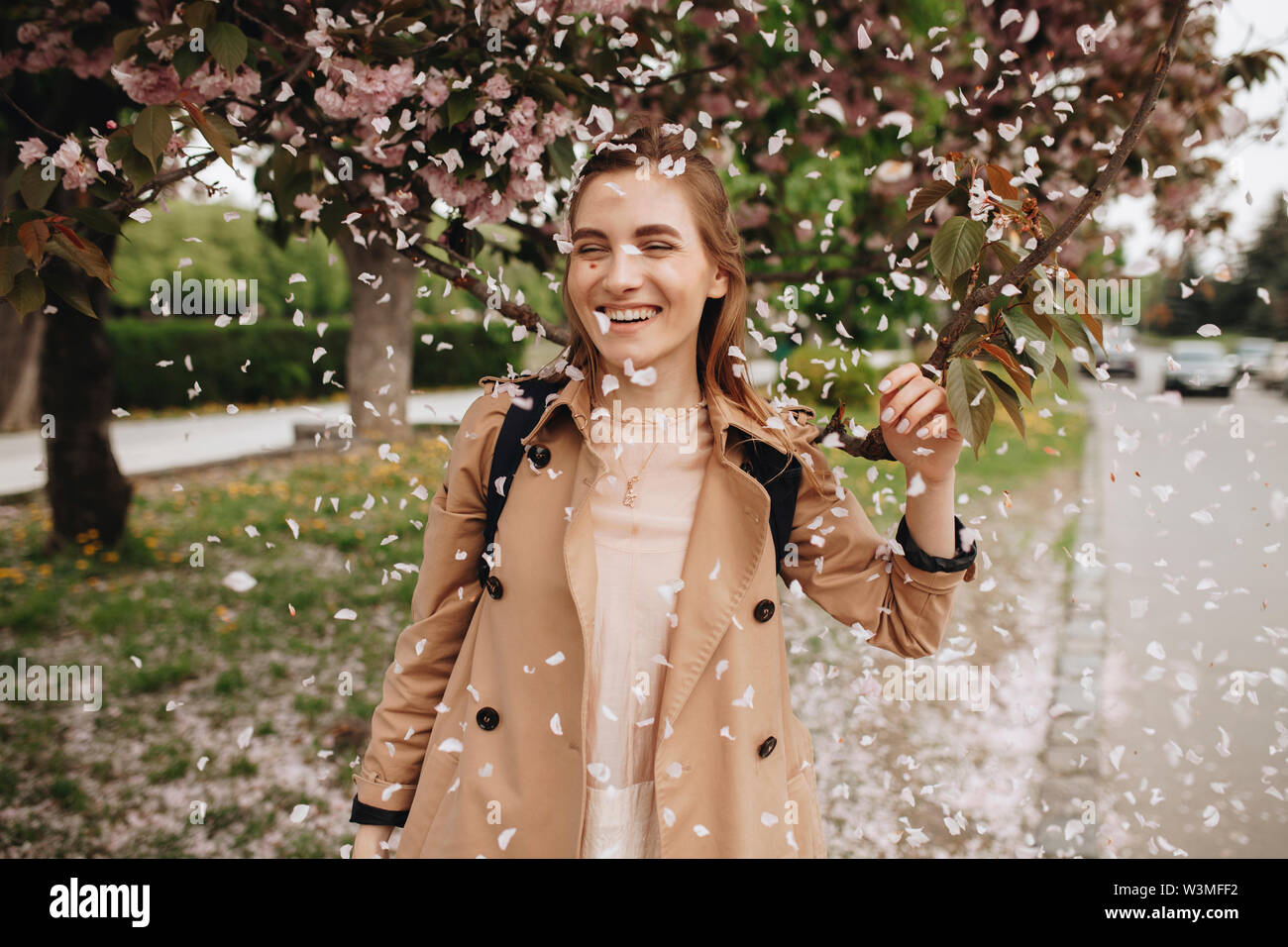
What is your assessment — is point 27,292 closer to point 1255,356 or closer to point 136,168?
point 136,168

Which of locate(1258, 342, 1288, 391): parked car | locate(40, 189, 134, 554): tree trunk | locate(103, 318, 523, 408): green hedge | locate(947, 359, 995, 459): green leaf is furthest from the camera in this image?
locate(1258, 342, 1288, 391): parked car

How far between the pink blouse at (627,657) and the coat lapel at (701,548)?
0.03 meters

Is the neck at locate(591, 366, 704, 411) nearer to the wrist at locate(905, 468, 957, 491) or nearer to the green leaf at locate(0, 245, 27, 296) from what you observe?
the wrist at locate(905, 468, 957, 491)

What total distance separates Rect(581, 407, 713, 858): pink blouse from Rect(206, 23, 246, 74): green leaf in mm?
1212

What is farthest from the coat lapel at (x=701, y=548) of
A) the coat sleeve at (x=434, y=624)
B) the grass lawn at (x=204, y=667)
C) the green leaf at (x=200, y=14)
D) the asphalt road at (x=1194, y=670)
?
the green leaf at (x=200, y=14)

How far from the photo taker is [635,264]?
1.50 m

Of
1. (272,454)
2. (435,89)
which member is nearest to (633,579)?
(435,89)

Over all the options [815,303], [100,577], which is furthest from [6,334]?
[815,303]

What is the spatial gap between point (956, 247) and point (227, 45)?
164cm

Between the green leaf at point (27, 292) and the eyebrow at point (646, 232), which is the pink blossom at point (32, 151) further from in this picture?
the eyebrow at point (646, 232)

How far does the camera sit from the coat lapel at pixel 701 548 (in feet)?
4.91

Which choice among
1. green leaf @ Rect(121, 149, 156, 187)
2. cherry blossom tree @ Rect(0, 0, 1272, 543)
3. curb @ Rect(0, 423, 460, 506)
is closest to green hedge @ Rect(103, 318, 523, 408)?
curb @ Rect(0, 423, 460, 506)

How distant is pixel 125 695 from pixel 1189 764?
17.4ft

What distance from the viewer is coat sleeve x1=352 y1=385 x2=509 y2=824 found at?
163 centimetres
